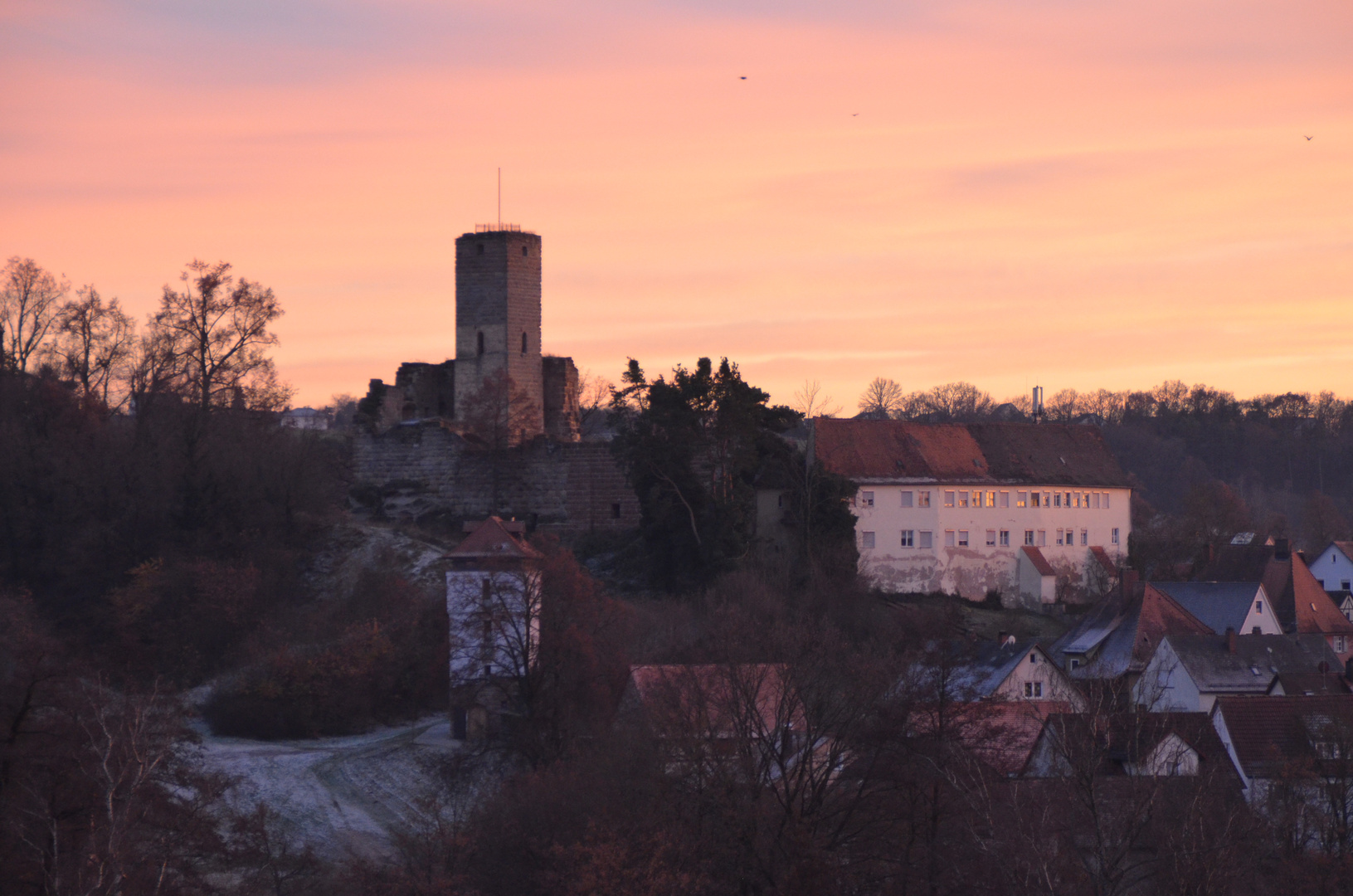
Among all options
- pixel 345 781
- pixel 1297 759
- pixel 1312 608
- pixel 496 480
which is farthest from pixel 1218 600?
pixel 345 781

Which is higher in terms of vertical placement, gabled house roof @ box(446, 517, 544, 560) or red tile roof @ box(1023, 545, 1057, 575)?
gabled house roof @ box(446, 517, 544, 560)

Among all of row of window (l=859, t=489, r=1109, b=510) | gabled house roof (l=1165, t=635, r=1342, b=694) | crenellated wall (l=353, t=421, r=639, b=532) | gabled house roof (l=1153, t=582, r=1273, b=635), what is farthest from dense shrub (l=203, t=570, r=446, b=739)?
gabled house roof (l=1153, t=582, r=1273, b=635)

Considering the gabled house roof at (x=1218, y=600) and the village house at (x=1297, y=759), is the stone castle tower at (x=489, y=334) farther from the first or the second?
the village house at (x=1297, y=759)

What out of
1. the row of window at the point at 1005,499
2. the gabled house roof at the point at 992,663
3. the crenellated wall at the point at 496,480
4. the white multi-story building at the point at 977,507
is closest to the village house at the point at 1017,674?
the gabled house roof at the point at 992,663

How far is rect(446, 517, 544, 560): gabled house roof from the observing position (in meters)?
41.1

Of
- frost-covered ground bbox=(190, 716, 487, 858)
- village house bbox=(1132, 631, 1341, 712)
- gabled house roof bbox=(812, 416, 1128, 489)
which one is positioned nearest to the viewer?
frost-covered ground bbox=(190, 716, 487, 858)

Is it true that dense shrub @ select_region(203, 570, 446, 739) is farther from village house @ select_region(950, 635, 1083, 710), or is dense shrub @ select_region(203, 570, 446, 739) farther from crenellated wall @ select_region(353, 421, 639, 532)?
village house @ select_region(950, 635, 1083, 710)

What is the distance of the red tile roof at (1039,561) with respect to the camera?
166 feet

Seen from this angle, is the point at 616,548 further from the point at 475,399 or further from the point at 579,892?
the point at 579,892

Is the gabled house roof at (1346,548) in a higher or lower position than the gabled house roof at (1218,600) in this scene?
higher

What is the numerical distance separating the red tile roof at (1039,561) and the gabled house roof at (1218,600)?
2.97 metres

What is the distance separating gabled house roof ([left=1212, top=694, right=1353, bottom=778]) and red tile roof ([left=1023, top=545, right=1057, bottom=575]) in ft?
37.4

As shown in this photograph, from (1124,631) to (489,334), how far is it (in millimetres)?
20544

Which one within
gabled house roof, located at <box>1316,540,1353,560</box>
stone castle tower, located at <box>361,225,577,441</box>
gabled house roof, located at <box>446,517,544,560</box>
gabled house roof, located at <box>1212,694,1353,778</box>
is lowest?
gabled house roof, located at <box>1212,694,1353,778</box>
